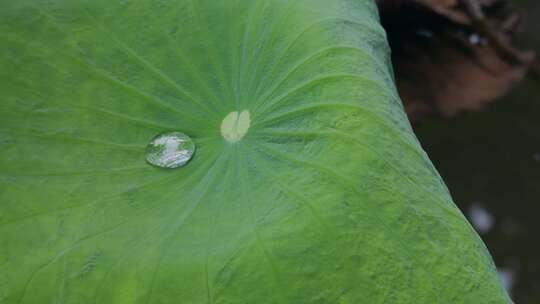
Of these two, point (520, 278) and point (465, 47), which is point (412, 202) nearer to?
point (520, 278)

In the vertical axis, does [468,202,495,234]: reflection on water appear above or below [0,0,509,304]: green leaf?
below

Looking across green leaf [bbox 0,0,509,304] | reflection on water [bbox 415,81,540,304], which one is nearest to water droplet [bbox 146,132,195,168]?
green leaf [bbox 0,0,509,304]

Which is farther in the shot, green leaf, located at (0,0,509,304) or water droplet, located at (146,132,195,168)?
water droplet, located at (146,132,195,168)

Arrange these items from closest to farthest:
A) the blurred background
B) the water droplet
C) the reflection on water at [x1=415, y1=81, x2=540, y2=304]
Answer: the water droplet
the reflection on water at [x1=415, y1=81, x2=540, y2=304]
the blurred background

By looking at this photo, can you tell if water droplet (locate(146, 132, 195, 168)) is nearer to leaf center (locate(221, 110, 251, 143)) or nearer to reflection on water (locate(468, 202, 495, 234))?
leaf center (locate(221, 110, 251, 143))

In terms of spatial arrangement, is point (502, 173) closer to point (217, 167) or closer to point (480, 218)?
point (480, 218)

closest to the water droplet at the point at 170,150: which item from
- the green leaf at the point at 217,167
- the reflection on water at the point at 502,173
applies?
the green leaf at the point at 217,167
